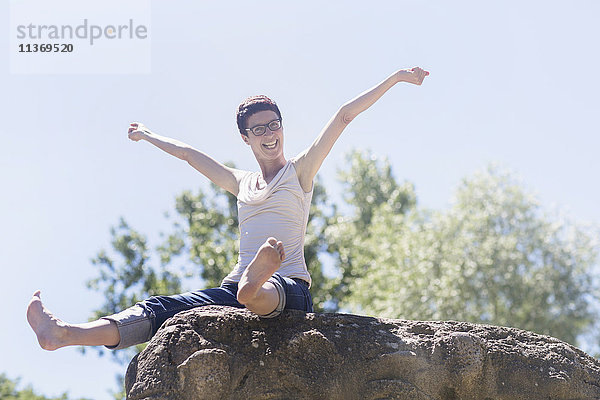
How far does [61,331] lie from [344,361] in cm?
150

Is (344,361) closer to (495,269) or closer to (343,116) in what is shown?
(343,116)

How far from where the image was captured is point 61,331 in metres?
3.79

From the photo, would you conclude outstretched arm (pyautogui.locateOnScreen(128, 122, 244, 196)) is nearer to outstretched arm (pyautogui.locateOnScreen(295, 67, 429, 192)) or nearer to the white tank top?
the white tank top

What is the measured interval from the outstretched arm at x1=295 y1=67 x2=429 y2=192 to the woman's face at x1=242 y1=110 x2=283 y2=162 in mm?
237

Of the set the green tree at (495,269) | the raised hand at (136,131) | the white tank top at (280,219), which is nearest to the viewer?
the white tank top at (280,219)

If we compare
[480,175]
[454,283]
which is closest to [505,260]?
[454,283]

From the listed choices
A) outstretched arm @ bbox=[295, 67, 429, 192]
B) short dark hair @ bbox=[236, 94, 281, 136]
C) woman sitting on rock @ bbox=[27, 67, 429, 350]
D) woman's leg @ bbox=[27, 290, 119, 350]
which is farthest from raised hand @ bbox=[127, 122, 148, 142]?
woman's leg @ bbox=[27, 290, 119, 350]

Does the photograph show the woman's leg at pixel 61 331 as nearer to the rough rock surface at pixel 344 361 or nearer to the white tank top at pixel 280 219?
the rough rock surface at pixel 344 361

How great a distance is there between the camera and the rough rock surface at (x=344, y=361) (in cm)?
373

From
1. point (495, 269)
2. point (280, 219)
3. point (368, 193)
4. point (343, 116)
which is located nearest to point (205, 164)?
point (280, 219)

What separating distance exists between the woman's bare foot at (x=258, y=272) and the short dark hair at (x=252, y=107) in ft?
4.27

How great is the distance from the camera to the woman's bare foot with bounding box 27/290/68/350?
379 centimetres

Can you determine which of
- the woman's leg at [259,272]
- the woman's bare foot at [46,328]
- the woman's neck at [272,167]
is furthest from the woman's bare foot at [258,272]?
the woman's neck at [272,167]

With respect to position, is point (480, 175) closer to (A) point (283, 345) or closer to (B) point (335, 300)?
(B) point (335, 300)
